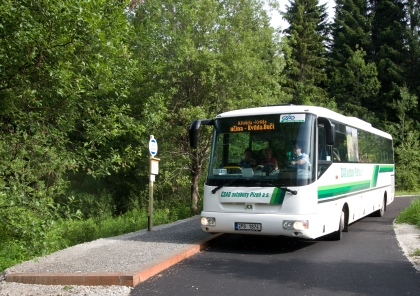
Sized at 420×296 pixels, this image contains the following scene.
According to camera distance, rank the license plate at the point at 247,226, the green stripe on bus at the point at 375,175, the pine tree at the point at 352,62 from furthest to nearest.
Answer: the pine tree at the point at 352,62
the green stripe on bus at the point at 375,175
the license plate at the point at 247,226

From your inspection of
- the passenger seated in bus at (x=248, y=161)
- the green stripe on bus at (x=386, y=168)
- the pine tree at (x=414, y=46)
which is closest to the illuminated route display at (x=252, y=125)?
the passenger seated in bus at (x=248, y=161)

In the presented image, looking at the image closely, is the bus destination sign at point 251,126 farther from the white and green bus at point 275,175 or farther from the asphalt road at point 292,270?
the asphalt road at point 292,270

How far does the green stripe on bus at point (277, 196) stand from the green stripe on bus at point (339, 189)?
88 centimetres

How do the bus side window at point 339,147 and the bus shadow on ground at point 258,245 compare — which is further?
the bus side window at point 339,147

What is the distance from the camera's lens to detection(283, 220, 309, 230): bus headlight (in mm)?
9367

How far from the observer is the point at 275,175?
9.75 m

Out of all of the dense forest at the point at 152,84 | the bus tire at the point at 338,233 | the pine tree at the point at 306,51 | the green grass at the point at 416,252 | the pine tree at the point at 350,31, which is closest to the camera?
the dense forest at the point at 152,84

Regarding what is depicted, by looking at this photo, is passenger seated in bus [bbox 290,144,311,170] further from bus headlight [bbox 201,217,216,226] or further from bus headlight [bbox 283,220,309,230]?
bus headlight [bbox 201,217,216,226]

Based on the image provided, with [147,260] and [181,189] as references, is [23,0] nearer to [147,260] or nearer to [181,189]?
[147,260]

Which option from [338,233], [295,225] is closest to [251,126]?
[295,225]

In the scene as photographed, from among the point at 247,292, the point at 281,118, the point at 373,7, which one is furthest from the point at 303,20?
the point at 247,292

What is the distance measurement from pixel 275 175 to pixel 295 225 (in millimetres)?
1076

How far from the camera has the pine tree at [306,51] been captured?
159 ft

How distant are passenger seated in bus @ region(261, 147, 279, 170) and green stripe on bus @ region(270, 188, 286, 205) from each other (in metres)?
0.49
